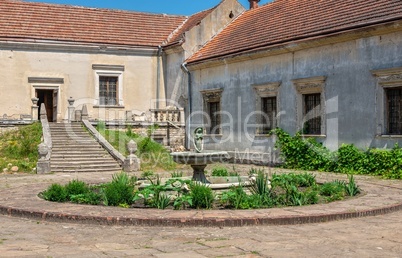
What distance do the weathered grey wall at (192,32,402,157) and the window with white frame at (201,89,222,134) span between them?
78 centimetres

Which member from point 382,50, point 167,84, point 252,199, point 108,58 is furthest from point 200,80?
point 252,199

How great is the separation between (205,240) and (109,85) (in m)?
23.0

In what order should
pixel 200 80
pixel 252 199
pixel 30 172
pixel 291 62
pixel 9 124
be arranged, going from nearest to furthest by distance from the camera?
pixel 252 199, pixel 30 172, pixel 291 62, pixel 9 124, pixel 200 80

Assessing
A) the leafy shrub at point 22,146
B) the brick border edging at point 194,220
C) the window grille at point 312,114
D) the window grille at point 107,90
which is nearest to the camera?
the brick border edging at point 194,220

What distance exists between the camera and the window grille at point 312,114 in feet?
65.8

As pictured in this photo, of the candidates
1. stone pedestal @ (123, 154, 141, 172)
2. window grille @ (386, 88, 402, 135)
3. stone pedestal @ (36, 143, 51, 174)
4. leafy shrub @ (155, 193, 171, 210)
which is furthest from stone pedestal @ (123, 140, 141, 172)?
leafy shrub @ (155, 193, 171, 210)

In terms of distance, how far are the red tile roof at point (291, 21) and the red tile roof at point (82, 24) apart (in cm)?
464

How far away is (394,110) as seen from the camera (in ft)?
56.5

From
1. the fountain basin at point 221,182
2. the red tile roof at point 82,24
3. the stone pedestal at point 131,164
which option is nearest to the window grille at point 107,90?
the red tile roof at point 82,24

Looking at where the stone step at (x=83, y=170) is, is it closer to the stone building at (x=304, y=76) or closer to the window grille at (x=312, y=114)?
the stone building at (x=304, y=76)

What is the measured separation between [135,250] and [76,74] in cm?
2298

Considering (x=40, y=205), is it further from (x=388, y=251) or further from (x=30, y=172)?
(x=30, y=172)

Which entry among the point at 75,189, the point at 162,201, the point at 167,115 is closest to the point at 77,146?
the point at 167,115

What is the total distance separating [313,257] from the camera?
6.38 meters
